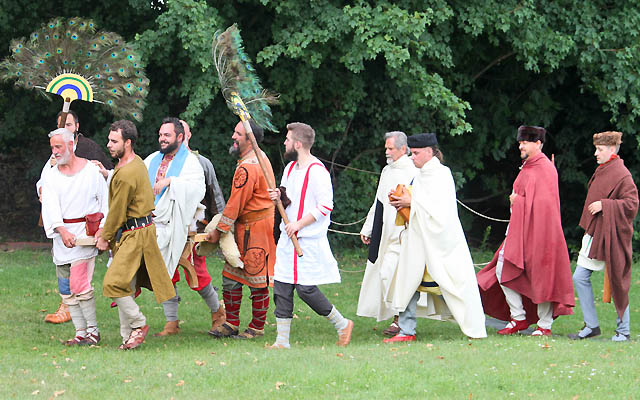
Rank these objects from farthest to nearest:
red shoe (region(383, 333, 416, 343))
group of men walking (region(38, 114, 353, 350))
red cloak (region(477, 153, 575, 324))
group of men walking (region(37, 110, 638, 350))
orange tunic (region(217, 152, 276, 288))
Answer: red cloak (region(477, 153, 575, 324)) < red shoe (region(383, 333, 416, 343)) < orange tunic (region(217, 152, 276, 288)) < group of men walking (region(37, 110, 638, 350)) < group of men walking (region(38, 114, 353, 350))

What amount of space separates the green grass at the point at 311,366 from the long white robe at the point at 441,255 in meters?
0.34

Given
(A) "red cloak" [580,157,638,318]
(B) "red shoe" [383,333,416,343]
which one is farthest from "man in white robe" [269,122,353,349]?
(A) "red cloak" [580,157,638,318]

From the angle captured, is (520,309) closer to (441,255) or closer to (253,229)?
(441,255)

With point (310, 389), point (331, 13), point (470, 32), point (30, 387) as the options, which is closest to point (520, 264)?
point (310, 389)

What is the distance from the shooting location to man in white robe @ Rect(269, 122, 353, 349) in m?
7.88

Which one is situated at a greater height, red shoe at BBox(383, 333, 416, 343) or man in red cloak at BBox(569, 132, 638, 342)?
man in red cloak at BBox(569, 132, 638, 342)

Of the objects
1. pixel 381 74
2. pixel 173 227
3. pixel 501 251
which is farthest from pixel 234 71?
pixel 381 74

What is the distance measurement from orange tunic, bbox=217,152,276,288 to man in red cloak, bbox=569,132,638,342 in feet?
10.9

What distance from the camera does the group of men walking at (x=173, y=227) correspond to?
25.3 feet

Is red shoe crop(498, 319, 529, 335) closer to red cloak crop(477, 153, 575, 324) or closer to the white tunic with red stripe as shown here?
red cloak crop(477, 153, 575, 324)

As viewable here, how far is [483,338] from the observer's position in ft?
27.7

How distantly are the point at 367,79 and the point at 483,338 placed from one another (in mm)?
9003

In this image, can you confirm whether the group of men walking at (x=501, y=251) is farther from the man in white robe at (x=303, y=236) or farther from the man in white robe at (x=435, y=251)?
the man in white robe at (x=303, y=236)

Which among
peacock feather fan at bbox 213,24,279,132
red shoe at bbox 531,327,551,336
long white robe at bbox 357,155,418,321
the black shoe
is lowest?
the black shoe
